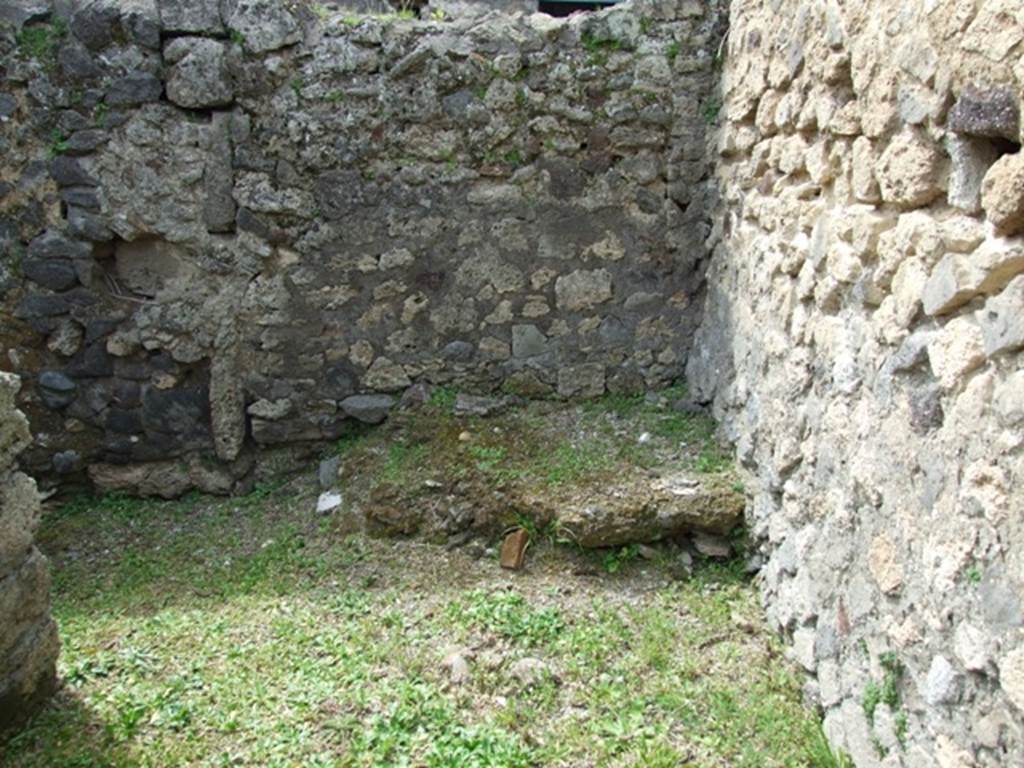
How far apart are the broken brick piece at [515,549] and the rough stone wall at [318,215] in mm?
1017

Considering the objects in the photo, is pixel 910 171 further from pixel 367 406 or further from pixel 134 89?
pixel 134 89

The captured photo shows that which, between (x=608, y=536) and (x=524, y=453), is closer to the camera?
(x=608, y=536)

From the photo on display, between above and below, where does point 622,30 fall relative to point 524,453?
above

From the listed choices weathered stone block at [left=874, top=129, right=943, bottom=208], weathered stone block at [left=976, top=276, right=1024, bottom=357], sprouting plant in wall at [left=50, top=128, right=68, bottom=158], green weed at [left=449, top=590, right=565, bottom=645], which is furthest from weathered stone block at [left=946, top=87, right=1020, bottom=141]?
sprouting plant in wall at [left=50, top=128, right=68, bottom=158]

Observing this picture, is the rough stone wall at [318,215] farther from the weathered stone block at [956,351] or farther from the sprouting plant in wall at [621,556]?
the weathered stone block at [956,351]

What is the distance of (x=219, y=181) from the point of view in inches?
151

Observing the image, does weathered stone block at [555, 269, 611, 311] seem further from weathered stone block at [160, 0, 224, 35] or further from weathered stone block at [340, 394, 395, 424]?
weathered stone block at [160, 0, 224, 35]

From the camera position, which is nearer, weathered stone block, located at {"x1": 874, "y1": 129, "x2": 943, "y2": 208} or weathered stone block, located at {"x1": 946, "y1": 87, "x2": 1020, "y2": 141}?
weathered stone block, located at {"x1": 946, "y1": 87, "x2": 1020, "y2": 141}

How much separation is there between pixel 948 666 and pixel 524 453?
2130mm

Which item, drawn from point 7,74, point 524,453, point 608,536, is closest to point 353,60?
point 7,74

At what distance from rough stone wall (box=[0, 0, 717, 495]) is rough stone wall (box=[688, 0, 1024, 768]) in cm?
92

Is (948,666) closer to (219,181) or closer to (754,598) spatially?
(754,598)

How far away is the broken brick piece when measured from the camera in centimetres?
324

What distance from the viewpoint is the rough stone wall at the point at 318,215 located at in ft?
12.3
